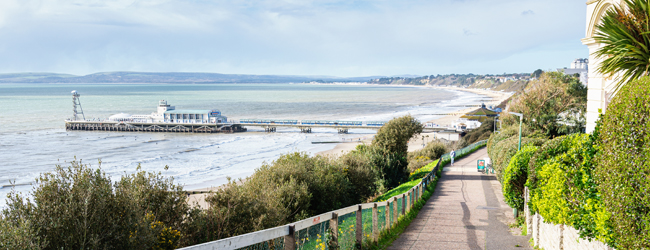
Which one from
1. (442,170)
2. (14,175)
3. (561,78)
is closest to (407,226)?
(442,170)

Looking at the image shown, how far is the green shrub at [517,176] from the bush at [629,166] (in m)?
5.22

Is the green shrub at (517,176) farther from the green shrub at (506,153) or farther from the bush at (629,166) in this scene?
the bush at (629,166)

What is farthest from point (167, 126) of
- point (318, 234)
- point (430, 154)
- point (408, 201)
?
point (318, 234)

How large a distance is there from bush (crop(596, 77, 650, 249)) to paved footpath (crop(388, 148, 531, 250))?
4.52 meters

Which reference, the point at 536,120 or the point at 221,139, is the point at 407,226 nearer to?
the point at 536,120

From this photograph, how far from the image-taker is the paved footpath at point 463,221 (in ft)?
31.8

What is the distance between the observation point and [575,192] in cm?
659

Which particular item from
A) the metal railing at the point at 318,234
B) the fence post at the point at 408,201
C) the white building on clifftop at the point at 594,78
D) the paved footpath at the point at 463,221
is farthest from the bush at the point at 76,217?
the white building on clifftop at the point at 594,78

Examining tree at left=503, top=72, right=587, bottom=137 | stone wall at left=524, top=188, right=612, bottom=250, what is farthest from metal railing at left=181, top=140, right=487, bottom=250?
tree at left=503, top=72, right=587, bottom=137

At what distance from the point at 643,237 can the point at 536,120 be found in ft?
92.3

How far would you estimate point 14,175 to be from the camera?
33938mm

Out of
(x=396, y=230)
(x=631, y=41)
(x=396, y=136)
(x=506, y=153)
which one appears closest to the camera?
(x=631, y=41)

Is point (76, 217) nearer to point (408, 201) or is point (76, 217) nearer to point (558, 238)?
point (558, 238)

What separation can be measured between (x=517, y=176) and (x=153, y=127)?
71.3m
